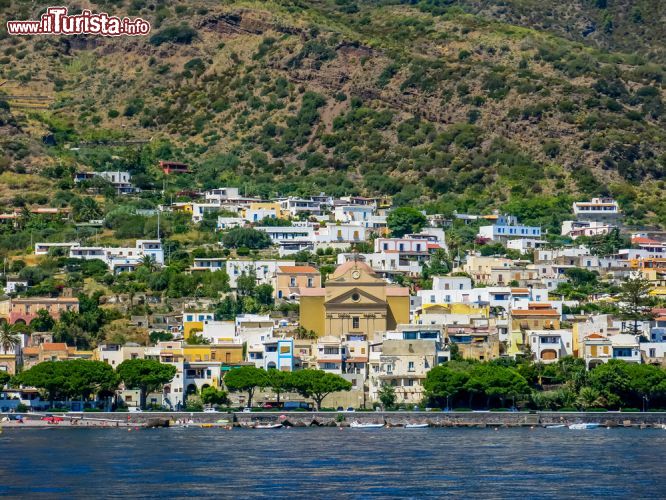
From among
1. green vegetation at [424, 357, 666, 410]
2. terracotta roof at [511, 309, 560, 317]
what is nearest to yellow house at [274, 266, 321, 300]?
terracotta roof at [511, 309, 560, 317]

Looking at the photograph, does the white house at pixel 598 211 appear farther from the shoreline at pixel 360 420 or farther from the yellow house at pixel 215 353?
the shoreline at pixel 360 420

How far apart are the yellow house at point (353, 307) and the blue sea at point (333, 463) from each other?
22286 mm

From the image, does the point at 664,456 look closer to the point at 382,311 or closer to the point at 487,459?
the point at 487,459

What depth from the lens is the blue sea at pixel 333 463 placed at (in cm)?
8706

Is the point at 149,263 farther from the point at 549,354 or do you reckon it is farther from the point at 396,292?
the point at 549,354

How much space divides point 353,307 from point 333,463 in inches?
1756

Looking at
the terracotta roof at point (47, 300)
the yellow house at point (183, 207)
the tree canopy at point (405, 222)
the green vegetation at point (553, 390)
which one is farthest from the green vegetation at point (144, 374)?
the yellow house at point (183, 207)

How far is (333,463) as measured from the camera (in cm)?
9662

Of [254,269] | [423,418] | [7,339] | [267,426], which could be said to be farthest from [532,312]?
[7,339]

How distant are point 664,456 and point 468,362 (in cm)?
2943

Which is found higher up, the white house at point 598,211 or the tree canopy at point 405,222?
the white house at point 598,211

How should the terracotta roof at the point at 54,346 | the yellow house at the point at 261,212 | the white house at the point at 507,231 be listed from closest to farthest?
the terracotta roof at the point at 54,346 < the white house at the point at 507,231 < the yellow house at the point at 261,212

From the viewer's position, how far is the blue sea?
87062 millimetres

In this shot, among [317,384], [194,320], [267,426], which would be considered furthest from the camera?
[194,320]
